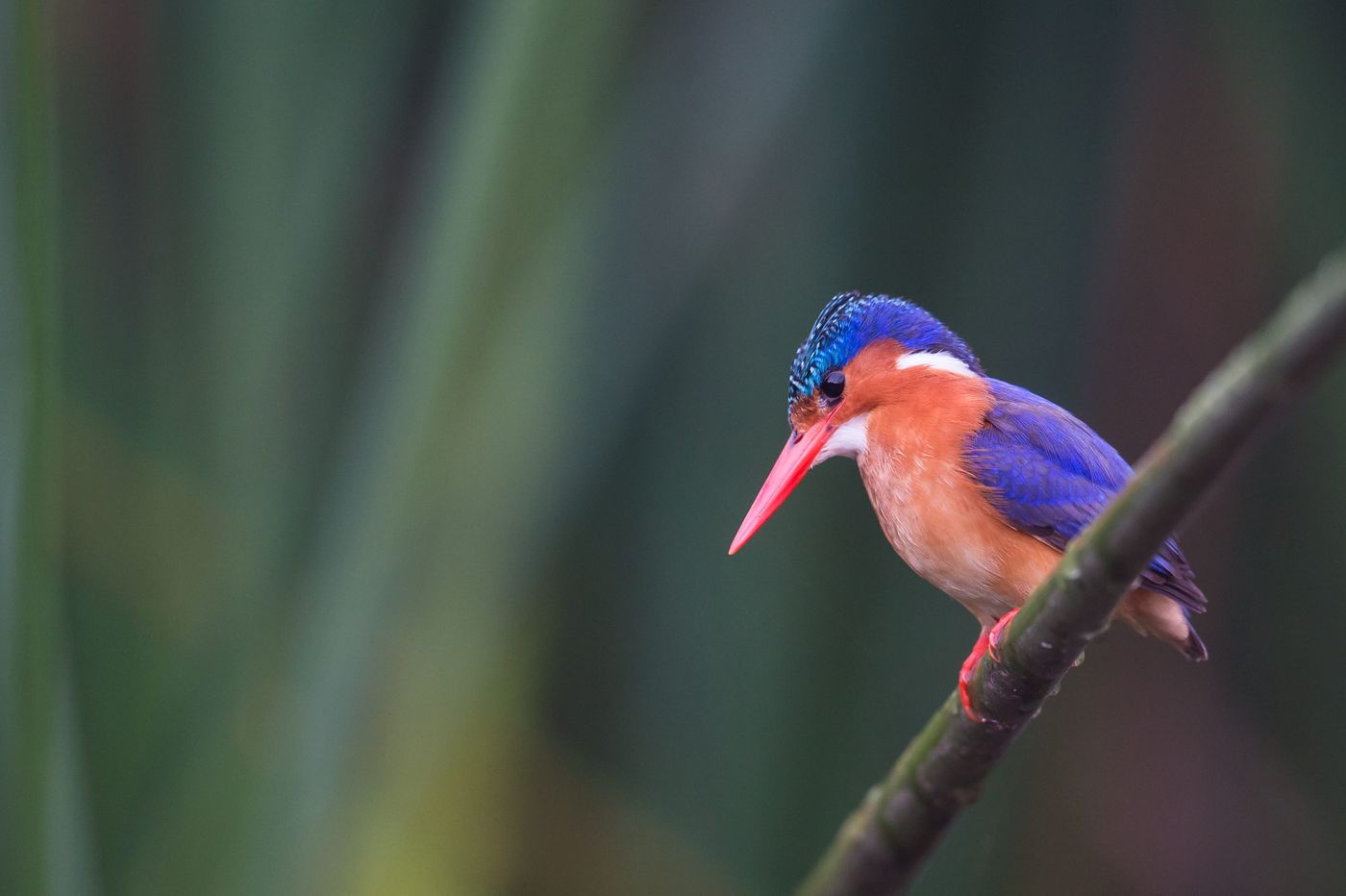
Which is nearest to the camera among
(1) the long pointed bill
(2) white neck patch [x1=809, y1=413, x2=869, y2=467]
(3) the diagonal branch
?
(3) the diagonal branch

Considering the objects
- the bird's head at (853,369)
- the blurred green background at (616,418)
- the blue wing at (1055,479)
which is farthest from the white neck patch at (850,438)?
the blurred green background at (616,418)

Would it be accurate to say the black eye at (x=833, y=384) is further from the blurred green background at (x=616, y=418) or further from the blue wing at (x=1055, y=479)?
the blurred green background at (x=616, y=418)

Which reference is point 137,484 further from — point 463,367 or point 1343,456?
point 1343,456

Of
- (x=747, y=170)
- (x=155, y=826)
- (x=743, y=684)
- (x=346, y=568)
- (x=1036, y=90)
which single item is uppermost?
(x=1036, y=90)

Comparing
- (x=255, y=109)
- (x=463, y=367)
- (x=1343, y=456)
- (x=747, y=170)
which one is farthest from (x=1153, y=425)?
(x=255, y=109)

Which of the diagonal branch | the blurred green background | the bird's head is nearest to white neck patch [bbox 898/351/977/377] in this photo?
the bird's head

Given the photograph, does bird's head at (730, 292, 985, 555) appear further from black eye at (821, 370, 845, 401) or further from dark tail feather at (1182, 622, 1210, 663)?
dark tail feather at (1182, 622, 1210, 663)

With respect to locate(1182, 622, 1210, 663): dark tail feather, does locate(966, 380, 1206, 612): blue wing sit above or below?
above

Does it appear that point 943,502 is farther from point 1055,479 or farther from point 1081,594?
point 1081,594
